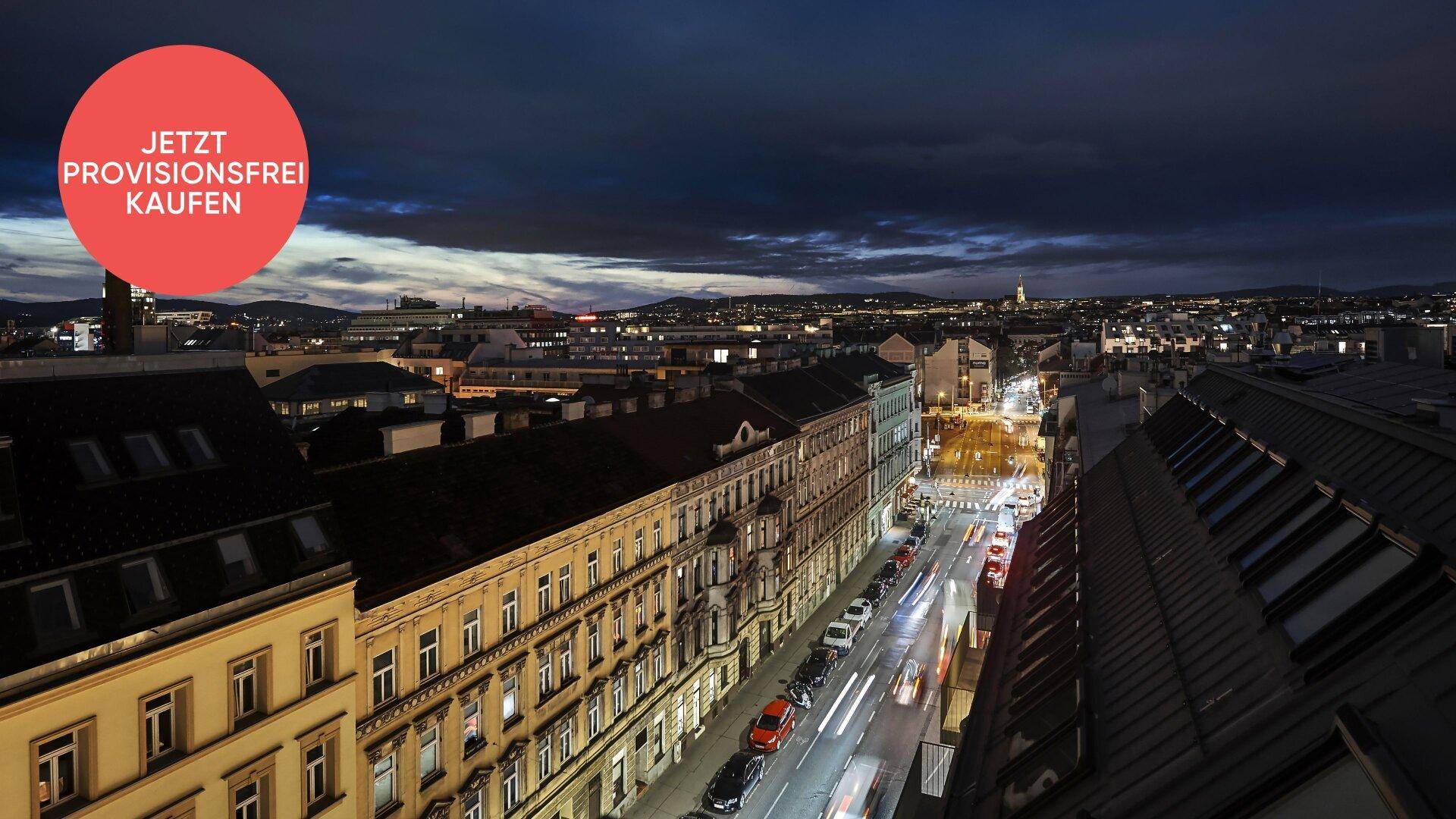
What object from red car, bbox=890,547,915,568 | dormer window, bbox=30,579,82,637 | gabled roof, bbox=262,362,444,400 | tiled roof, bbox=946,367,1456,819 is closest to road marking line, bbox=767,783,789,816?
tiled roof, bbox=946,367,1456,819

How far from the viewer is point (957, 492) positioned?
313ft

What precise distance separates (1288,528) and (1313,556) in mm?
1742

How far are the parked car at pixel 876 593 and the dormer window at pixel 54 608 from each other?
50.8 m

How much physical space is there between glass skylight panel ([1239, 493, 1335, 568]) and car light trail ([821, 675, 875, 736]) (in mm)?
32478

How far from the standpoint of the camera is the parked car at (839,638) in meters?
51.6

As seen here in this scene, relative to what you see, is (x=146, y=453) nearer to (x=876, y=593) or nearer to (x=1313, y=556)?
(x=1313, y=556)

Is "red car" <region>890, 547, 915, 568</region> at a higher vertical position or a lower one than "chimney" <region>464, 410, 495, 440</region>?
lower

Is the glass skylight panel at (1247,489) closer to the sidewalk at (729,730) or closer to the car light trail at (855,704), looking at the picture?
the sidewalk at (729,730)

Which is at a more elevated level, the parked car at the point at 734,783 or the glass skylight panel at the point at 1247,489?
the glass skylight panel at the point at 1247,489

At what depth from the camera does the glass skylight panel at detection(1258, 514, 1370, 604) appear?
11359 mm

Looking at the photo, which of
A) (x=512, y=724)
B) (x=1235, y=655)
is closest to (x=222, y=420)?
(x=512, y=724)

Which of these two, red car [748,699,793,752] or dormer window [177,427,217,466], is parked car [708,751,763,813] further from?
dormer window [177,427,217,466]

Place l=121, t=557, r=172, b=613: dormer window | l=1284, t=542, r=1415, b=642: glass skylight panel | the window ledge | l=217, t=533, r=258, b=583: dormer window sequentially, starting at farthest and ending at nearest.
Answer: the window ledge, l=217, t=533, r=258, b=583: dormer window, l=121, t=557, r=172, b=613: dormer window, l=1284, t=542, r=1415, b=642: glass skylight panel

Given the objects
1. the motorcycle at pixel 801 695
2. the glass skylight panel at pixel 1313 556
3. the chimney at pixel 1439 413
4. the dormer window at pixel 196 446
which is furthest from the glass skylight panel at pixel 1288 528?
the motorcycle at pixel 801 695
